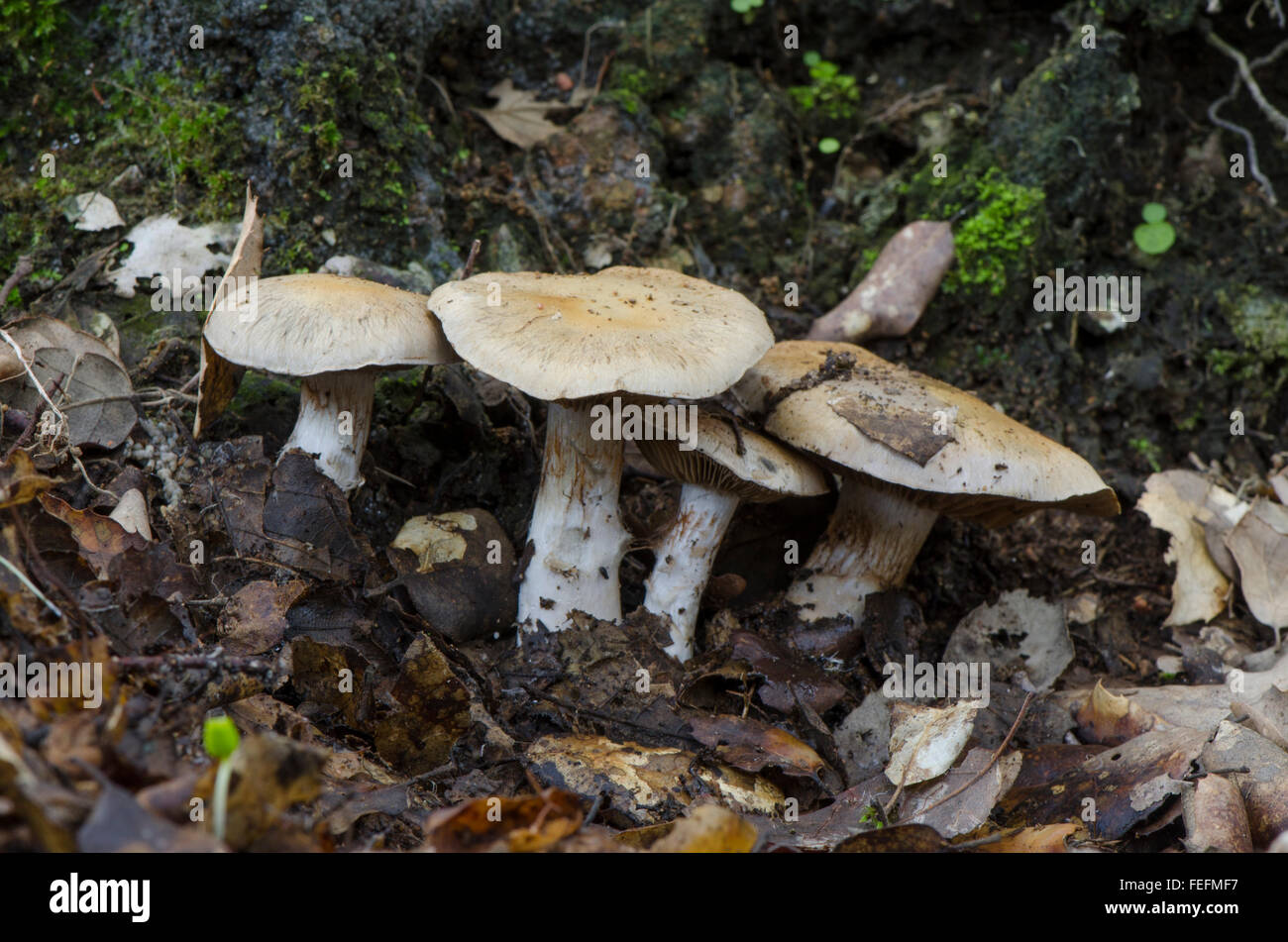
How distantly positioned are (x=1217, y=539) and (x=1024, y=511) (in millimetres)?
1186

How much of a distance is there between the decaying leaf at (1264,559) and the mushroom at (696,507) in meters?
2.00

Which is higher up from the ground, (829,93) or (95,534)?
(829,93)

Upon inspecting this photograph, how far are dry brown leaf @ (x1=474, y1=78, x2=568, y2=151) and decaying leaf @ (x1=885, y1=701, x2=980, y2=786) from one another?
3430 millimetres

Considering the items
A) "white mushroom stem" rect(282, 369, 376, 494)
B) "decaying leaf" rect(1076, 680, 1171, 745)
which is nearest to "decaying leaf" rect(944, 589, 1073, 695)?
"decaying leaf" rect(1076, 680, 1171, 745)

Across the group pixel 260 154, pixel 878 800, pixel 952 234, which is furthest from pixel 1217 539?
pixel 260 154

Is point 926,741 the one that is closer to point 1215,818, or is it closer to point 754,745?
point 754,745

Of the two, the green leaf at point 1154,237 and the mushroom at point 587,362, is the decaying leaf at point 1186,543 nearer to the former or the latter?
the green leaf at point 1154,237

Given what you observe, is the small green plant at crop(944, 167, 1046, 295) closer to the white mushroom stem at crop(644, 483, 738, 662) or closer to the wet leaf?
the white mushroom stem at crop(644, 483, 738, 662)

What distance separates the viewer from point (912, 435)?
346 cm

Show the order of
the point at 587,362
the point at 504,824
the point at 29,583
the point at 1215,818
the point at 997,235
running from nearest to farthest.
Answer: the point at 504,824
the point at 29,583
the point at 1215,818
the point at 587,362
the point at 997,235

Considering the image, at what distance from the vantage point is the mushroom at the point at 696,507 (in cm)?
361

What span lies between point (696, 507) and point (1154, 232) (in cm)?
312

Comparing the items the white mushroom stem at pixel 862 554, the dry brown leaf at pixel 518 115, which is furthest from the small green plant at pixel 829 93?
the white mushroom stem at pixel 862 554

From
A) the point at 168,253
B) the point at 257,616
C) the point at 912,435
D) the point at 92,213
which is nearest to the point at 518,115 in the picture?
the point at 168,253
